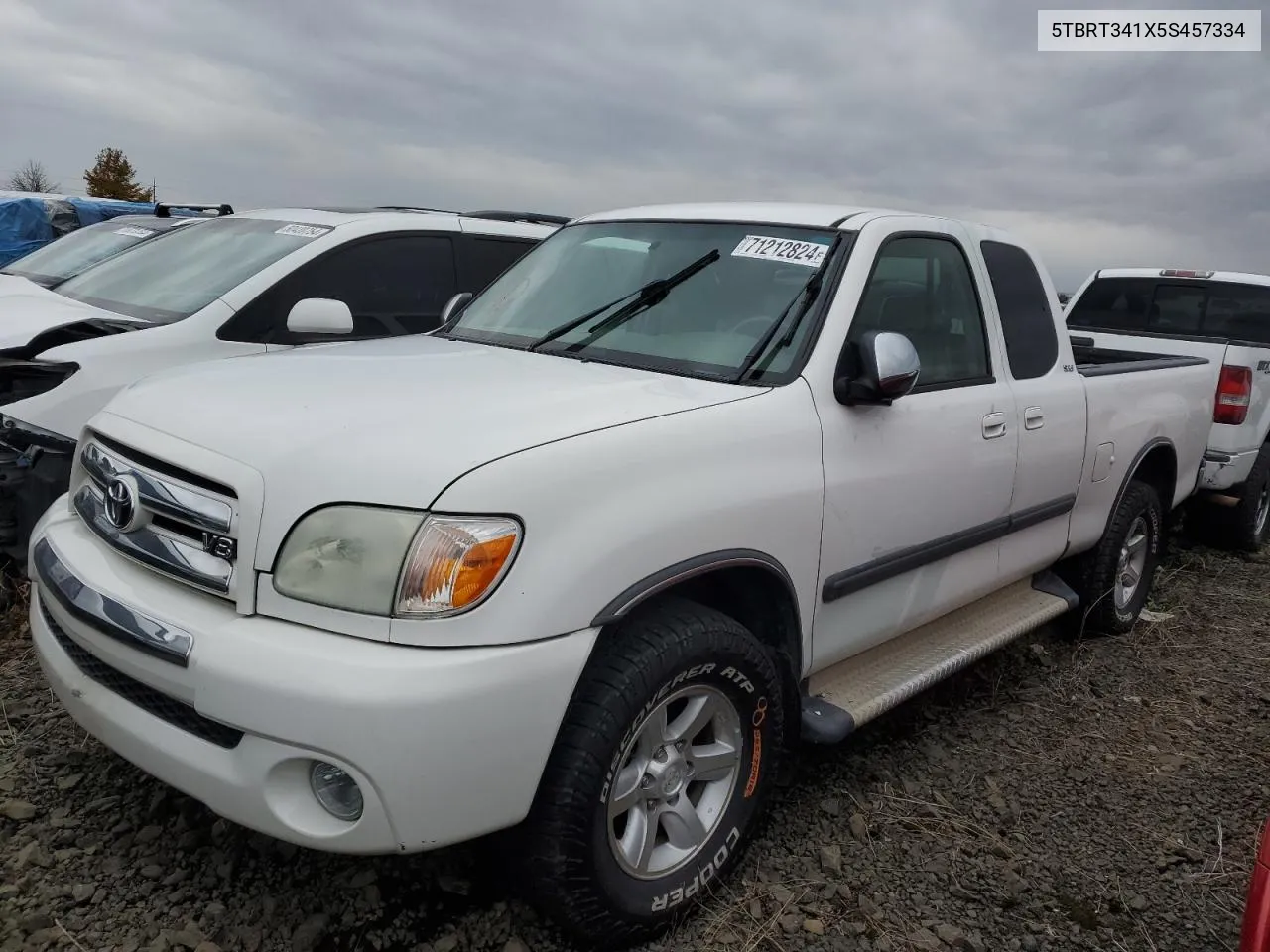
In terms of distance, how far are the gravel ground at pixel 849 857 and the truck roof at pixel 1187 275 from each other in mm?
4267

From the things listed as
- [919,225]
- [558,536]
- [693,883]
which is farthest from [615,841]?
[919,225]

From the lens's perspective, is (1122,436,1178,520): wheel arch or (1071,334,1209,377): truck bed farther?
(1122,436,1178,520): wheel arch

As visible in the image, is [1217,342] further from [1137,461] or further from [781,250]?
[781,250]

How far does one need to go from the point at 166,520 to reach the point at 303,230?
3.11 meters

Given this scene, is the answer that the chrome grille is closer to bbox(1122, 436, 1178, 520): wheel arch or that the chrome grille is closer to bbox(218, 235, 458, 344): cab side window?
bbox(218, 235, 458, 344): cab side window

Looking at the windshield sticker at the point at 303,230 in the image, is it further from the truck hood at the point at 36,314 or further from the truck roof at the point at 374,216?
the truck hood at the point at 36,314

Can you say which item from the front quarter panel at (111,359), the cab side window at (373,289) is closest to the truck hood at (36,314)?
the front quarter panel at (111,359)

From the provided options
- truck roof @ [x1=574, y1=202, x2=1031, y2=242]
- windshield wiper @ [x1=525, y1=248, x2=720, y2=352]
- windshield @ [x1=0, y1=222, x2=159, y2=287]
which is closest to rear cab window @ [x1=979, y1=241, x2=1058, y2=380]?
truck roof @ [x1=574, y1=202, x2=1031, y2=242]

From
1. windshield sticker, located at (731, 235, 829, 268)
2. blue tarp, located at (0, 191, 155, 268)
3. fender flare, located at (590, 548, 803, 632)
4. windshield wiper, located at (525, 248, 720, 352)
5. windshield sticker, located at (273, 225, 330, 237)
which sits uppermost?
blue tarp, located at (0, 191, 155, 268)

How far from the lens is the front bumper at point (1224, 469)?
626 centimetres

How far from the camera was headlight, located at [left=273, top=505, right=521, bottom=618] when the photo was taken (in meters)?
1.99

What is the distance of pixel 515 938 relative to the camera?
7.93 ft

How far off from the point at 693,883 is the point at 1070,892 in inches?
44.5

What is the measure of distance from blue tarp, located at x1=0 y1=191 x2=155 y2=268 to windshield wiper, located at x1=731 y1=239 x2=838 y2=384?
16.1 metres
